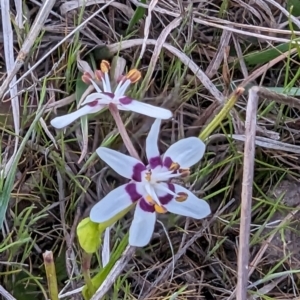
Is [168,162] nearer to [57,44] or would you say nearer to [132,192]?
[132,192]

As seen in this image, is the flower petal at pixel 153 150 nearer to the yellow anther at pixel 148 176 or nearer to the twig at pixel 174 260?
the yellow anther at pixel 148 176

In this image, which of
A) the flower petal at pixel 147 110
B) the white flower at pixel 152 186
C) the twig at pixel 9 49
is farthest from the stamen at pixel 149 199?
the twig at pixel 9 49

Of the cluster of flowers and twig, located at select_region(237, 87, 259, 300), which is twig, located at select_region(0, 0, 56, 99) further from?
twig, located at select_region(237, 87, 259, 300)

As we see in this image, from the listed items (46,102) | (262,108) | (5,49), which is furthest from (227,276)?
(5,49)

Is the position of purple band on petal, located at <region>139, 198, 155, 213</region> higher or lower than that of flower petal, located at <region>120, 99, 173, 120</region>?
lower

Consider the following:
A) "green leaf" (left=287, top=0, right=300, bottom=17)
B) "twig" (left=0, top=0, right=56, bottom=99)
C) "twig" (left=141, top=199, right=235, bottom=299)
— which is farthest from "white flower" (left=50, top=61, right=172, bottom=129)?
"green leaf" (left=287, top=0, right=300, bottom=17)

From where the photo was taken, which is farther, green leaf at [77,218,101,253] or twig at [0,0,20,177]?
twig at [0,0,20,177]
